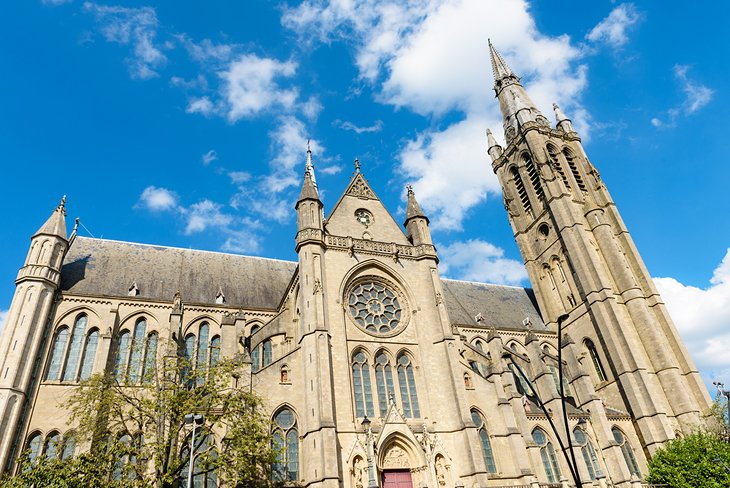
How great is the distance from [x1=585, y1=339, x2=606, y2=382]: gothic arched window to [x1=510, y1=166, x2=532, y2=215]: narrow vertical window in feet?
43.2

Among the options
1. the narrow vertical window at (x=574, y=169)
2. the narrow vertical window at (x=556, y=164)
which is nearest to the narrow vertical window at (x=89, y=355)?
the narrow vertical window at (x=556, y=164)

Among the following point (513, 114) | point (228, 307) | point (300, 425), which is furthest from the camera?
point (513, 114)

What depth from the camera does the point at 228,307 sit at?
96.8 feet

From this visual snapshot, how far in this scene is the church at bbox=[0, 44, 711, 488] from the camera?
22016 millimetres

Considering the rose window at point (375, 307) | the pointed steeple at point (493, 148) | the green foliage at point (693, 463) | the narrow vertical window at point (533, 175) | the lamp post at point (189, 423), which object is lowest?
the green foliage at point (693, 463)

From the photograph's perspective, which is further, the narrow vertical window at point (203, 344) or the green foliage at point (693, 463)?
the narrow vertical window at point (203, 344)

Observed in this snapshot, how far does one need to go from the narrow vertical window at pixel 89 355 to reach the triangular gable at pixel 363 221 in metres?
14.1

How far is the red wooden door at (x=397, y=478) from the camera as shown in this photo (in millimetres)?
21438

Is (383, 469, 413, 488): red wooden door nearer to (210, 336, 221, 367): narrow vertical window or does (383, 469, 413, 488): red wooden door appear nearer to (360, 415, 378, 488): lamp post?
(360, 415, 378, 488): lamp post

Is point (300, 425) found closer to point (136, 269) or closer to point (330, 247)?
point (330, 247)

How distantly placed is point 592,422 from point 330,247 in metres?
19.3

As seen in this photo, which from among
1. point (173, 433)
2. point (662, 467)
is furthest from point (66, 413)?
point (662, 467)

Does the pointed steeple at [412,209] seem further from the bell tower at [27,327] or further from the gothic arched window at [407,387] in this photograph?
the bell tower at [27,327]

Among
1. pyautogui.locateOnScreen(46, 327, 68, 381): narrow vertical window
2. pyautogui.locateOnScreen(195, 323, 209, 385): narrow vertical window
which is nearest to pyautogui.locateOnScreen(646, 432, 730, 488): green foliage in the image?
pyautogui.locateOnScreen(195, 323, 209, 385): narrow vertical window
